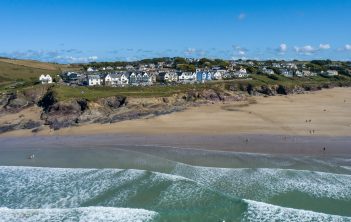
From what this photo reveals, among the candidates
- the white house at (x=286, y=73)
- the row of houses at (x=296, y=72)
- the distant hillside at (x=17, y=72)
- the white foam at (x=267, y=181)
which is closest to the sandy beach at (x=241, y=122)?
the white foam at (x=267, y=181)

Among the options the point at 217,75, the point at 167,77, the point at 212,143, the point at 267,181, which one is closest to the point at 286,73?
→ the point at 217,75

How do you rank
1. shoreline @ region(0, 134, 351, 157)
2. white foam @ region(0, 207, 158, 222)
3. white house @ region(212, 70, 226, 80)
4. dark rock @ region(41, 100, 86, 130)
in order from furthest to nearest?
white house @ region(212, 70, 226, 80), dark rock @ region(41, 100, 86, 130), shoreline @ region(0, 134, 351, 157), white foam @ region(0, 207, 158, 222)

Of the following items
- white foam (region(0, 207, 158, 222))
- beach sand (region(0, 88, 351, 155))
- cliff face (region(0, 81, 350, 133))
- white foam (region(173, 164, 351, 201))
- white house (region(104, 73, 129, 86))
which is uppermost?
white house (region(104, 73, 129, 86))

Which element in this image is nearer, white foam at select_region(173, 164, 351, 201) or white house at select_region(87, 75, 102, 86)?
white foam at select_region(173, 164, 351, 201)

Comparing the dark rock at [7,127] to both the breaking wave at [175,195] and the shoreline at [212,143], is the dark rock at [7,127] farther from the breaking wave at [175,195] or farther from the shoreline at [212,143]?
the breaking wave at [175,195]

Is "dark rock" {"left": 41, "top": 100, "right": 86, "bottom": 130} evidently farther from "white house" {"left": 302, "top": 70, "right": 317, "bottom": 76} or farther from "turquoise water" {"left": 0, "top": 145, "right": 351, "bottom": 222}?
"white house" {"left": 302, "top": 70, "right": 317, "bottom": 76}

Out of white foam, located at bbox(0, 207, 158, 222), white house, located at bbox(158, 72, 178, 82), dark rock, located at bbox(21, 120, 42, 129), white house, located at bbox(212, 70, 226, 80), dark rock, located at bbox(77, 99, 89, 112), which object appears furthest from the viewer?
white house, located at bbox(212, 70, 226, 80)

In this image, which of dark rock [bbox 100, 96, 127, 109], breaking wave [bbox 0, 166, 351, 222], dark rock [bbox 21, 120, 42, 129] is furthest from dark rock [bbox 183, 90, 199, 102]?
breaking wave [bbox 0, 166, 351, 222]
